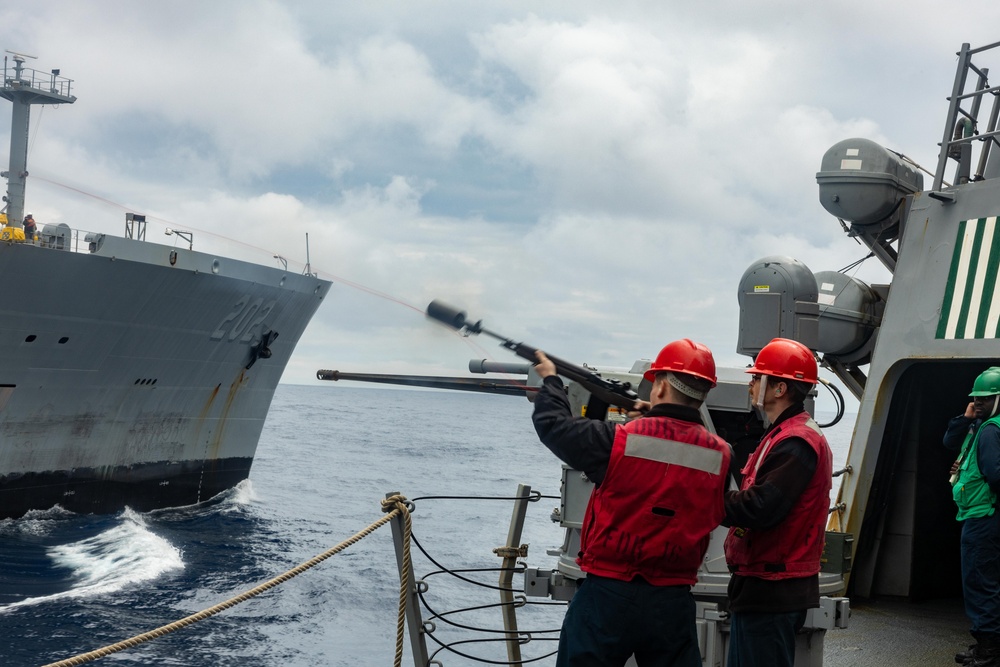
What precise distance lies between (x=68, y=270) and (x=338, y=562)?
342 inches

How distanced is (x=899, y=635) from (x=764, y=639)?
3.23m

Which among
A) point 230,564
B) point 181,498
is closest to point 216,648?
point 230,564

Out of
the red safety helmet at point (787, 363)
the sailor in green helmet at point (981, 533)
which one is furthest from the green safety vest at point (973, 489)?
the red safety helmet at point (787, 363)

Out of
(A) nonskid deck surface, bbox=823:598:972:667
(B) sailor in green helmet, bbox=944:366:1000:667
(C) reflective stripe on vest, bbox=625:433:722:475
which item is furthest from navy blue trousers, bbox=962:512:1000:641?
(C) reflective stripe on vest, bbox=625:433:722:475

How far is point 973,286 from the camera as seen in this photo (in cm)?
599

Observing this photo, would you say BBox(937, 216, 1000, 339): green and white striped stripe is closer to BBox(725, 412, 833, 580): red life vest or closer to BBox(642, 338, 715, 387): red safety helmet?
BBox(725, 412, 833, 580): red life vest

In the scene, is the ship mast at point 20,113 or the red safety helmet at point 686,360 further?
the ship mast at point 20,113

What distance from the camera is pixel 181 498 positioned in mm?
22750

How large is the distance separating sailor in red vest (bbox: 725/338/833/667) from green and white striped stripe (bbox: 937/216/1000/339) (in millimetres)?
3280

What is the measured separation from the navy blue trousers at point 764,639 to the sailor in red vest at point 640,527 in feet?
1.11

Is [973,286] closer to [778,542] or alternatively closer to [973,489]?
[973,489]

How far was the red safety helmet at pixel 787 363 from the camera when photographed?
3373 millimetres

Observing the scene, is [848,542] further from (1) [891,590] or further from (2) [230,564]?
(2) [230,564]

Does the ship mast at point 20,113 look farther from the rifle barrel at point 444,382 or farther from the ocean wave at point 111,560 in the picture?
the rifle barrel at point 444,382
